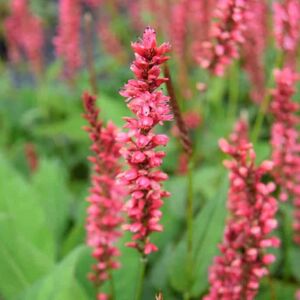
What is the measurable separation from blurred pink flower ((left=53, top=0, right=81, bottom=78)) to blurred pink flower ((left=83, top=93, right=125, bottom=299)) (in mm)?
2474

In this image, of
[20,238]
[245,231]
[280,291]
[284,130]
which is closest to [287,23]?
[284,130]

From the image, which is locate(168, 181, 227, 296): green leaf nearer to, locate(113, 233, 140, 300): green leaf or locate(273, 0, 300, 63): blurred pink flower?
locate(113, 233, 140, 300): green leaf

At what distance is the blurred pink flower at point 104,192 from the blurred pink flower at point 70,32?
247cm

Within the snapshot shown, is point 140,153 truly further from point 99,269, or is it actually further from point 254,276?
point 99,269

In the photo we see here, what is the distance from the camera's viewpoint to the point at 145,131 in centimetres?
147

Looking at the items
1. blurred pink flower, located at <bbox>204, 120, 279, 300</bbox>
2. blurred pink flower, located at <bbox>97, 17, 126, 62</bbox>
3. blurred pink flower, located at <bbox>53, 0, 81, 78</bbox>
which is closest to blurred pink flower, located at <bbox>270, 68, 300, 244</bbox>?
blurred pink flower, located at <bbox>204, 120, 279, 300</bbox>

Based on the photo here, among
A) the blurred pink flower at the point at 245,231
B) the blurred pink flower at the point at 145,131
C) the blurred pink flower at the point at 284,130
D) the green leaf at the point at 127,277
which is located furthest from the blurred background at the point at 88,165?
the blurred pink flower at the point at 145,131

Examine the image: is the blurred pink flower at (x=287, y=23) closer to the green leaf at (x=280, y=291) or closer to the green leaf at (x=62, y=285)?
the green leaf at (x=280, y=291)

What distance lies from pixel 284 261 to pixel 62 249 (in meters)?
1.21

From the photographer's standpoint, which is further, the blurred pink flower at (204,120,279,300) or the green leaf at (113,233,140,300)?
the green leaf at (113,233,140,300)

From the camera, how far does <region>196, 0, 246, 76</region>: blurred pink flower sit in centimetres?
214

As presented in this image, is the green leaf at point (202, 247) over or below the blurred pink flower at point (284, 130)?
below

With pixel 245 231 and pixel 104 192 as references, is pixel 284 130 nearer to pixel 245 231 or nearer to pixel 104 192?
pixel 245 231

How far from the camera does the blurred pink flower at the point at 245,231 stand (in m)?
1.79
